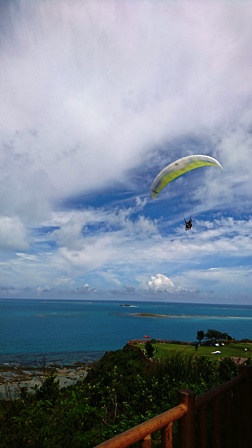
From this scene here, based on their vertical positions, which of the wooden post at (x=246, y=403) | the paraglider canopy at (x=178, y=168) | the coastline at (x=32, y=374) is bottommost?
the coastline at (x=32, y=374)

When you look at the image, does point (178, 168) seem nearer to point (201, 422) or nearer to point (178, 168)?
point (178, 168)

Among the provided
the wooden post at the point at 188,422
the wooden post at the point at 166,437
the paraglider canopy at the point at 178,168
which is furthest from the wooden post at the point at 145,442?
the paraglider canopy at the point at 178,168

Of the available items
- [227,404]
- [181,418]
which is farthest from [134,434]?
[227,404]

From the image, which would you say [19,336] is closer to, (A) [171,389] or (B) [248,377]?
(A) [171,389]

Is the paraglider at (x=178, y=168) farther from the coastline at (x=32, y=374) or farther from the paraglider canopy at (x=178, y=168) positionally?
the coastline at (x=32, y=374)

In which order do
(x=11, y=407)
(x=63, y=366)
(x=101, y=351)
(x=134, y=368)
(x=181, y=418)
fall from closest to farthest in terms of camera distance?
(x=181, y=418)
(x=11, y=407)
(x=134, y=368)
(x=63, y=366)
(x=101, y=351)

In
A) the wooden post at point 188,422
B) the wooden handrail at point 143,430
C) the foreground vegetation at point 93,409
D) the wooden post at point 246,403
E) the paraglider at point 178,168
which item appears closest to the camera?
the wooden handrail at point 143,430
